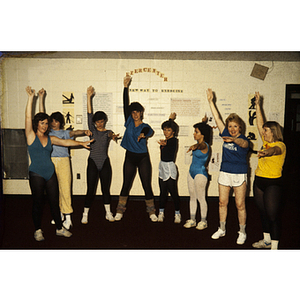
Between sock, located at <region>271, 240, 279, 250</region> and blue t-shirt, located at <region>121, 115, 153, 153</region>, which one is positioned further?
blue t-shirt, located at <region>121, 115, 153, 153</region>

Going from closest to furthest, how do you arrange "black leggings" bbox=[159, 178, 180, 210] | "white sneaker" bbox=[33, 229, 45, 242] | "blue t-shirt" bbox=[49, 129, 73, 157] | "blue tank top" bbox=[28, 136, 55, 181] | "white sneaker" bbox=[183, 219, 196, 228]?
"blue tank top" bbox=[28, 136, 55, 181] → "white sneaker" bbox=[33, 229, 45, 242] → "blue t-shirt" bbox=[49, 129, 73, 157] → "white sneaker" bbox=[183, 219, 196, 228] → "black leggings" bbox=[159, 178, 180, 210]

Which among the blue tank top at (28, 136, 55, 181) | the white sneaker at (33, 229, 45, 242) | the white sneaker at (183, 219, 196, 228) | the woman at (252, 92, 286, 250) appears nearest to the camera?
the woman at (252, 92, 286, 250)

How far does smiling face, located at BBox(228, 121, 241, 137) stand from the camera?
10.3ft

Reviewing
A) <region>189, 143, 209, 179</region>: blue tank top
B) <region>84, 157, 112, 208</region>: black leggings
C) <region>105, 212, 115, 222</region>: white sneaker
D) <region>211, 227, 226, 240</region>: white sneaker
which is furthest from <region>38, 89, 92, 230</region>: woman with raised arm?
<region>211, 227, 226, 240</region>: white sneaker

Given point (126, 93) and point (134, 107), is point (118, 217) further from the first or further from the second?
point (126, 93)

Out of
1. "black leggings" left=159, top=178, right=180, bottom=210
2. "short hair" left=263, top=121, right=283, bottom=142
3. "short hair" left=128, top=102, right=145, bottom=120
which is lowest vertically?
"black leggings" left=159, top=178, right=180, bottom=210

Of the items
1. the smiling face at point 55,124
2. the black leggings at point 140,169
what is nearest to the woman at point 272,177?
the black leggings at point 140,169

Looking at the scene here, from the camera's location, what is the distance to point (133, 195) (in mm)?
4141

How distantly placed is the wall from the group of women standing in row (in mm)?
285

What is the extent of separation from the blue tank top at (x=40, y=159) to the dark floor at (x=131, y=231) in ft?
2.43

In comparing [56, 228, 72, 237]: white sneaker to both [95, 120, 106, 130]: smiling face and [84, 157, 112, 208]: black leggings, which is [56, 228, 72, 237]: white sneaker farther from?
[95, 120, 106, 130]: smiling face

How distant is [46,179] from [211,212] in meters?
2.28

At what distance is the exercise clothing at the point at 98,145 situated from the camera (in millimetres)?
3492

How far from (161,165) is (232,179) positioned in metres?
0.93
